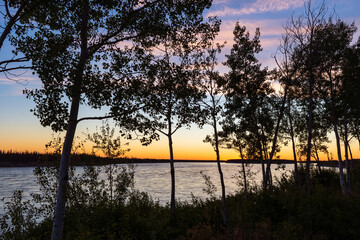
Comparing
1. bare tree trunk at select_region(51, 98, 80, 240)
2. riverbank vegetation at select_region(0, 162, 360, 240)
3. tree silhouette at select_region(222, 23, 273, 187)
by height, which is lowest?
riverbank vegetation at select_region(0, 162, 360, 240)

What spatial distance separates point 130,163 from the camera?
80.7ft

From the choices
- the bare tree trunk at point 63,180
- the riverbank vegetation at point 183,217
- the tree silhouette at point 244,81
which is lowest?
the riverbank vegetation at point 183,217

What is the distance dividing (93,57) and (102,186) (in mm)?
10910

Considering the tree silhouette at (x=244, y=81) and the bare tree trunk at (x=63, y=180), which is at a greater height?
the tree silhouette at (x=244, y=81)

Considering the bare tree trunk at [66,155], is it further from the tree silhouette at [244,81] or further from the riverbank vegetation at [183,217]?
the tree silhouette at [244,81]

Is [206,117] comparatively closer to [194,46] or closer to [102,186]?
[194,46]

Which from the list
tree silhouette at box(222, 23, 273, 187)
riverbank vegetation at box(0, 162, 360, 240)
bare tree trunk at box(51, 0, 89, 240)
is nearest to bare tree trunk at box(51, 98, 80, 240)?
bare tree trunk at box(51, 0, 89, 240)

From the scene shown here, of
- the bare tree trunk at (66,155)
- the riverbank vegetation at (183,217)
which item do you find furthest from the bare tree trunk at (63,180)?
the riverbank vegetation at (183,217)

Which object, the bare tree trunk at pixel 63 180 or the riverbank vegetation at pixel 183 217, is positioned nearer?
the riverbank vegetation at pixel 183 217

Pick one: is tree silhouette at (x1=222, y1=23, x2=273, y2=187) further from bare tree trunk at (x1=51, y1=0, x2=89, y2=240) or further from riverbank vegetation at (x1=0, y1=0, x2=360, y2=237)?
bare tree trunk at (x1=51, y1=0, x2=89, y2=240)

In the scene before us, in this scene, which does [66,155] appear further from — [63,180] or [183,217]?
[183,217]

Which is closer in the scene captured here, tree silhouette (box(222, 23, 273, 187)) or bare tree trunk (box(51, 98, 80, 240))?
bare tree trunk (box(51, 98, 80, 240))

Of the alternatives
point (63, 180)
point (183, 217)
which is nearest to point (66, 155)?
point (63, 180)

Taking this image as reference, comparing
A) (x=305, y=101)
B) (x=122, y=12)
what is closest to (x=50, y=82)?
(x=122, y=12)
